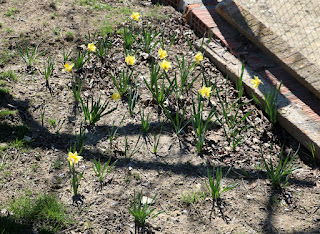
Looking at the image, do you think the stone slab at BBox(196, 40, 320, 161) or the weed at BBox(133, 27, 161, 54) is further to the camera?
the weed at BBox(133, 27, 161, 54)

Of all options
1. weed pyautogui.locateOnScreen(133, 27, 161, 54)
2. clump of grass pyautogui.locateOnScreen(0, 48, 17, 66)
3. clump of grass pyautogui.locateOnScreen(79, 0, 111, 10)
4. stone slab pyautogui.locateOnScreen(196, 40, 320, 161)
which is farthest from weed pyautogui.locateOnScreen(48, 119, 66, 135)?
clump of grass pyautogui.locateOnScreen(79, 0, 111, 10)

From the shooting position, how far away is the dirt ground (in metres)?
2.72

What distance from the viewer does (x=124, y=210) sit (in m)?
2.74

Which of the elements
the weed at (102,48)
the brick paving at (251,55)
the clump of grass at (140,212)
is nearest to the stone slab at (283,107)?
the brick paving at (251,55)

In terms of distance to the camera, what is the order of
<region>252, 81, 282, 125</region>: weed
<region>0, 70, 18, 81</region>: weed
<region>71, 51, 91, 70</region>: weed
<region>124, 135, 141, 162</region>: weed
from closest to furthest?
<region>124, 135, 141, 162</region>: weed, <region>252, 81, 282, 125</region>: weed, <region>0, 70, 18, 81</region>: weed, <region>71, 51, 91, 70</region>: weed

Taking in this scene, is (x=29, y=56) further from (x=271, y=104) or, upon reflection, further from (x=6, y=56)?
(x=271, y=104)

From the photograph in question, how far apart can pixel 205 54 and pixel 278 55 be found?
907mm

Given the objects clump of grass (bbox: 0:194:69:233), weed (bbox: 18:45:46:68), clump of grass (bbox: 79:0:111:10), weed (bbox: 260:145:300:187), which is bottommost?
clump of grass (bbox: 0:194:69:233)

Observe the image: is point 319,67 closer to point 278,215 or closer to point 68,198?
point 278,215

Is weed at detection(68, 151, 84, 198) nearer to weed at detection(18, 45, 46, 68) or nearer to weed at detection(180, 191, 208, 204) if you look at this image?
weed at detection(180, 191, 208, 204)

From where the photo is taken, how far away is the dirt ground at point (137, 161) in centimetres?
272

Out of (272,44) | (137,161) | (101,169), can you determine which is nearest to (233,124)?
(137,161)

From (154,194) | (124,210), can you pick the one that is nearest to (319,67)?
(154,194)

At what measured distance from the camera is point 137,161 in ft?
10.3
